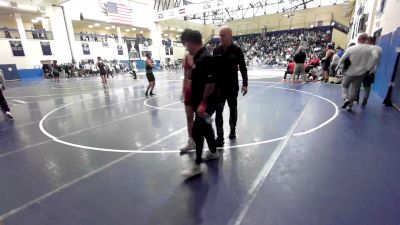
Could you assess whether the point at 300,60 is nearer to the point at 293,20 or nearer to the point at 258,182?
the point at 258,182

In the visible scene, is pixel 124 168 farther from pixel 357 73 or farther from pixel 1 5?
pixel 1 5

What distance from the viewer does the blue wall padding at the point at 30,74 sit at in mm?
24016

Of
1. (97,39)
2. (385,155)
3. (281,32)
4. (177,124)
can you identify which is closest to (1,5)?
(97,39)

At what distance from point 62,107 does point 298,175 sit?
27.0 feet

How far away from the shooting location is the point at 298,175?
117 inches

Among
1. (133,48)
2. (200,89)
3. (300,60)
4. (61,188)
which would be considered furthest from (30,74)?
(200,89)

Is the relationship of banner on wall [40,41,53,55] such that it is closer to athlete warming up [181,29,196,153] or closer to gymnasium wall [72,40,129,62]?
gymnasium wall [72,40,129,62]

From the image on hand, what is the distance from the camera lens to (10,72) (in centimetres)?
2319

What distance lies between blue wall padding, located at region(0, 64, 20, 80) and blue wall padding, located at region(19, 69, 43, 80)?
17.0 inches

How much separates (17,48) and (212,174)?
28522 mm

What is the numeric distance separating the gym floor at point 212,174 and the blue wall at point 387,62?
180 cm

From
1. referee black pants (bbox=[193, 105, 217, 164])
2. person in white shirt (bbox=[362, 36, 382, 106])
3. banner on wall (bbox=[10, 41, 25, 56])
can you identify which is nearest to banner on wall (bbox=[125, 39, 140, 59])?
banner on wall (bbox=[10, 41, 25, 56])

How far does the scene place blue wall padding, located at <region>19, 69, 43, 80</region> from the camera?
24.0 meters

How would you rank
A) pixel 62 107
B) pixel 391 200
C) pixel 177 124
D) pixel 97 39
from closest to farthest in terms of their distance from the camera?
pixel 391 200 < pixel 177 124 < pixel 62 107 < pixel 97 39
